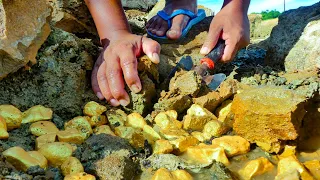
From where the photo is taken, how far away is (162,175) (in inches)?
60.6

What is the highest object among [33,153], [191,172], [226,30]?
[226,30]

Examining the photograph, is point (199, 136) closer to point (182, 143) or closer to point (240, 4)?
point (182, 143)

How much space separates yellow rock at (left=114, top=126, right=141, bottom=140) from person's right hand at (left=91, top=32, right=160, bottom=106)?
237mm

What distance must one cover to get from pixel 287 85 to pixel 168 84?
2.20 feet

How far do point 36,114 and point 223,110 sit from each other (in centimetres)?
95

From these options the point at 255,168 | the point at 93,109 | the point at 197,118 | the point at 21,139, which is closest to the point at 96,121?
the point at 93,109

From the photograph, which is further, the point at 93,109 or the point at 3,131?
the point at 93,109

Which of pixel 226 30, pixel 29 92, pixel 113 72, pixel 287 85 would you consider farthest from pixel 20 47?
pixel 287 85

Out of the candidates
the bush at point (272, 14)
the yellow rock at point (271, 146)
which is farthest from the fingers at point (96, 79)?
the bush at point (272, 14)

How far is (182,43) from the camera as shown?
2.90 m

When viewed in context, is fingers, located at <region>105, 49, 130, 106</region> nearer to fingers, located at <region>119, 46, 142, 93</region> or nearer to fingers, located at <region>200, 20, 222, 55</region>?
fingers, located at <region>119, 46, 142, 93</region>

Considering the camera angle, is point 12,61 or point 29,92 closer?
point 12,61

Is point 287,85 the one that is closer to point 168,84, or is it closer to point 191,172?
point 168,84

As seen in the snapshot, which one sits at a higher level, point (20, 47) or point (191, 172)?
point (20, 47)
